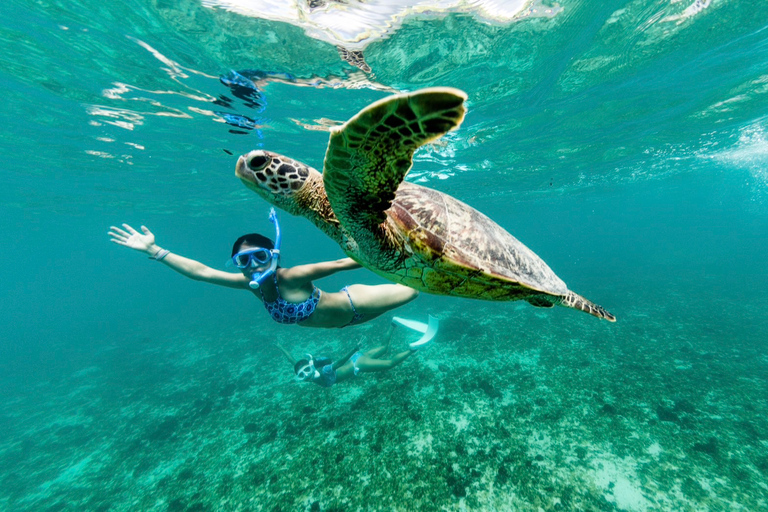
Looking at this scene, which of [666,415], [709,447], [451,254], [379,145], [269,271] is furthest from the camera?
[666,415]

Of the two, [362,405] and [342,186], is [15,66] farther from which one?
[362,405]

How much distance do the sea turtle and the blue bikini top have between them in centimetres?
214

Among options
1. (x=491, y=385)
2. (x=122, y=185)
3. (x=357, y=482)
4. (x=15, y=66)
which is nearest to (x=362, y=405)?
(x=357, y=482)

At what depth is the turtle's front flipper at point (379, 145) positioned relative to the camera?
134cm

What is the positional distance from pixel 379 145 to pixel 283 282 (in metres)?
3.55

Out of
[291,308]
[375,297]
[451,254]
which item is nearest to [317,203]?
[451,254]

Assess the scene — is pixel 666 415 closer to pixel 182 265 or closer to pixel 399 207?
pixel 399 207

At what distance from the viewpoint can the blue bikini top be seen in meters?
4.69

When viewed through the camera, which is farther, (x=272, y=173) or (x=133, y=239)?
(x=133, y=239)

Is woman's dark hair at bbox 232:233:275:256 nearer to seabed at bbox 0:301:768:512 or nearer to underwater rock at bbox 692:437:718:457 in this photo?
seabed at bbox 0:301:768:512

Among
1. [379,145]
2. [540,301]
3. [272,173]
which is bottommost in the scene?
[540,301]

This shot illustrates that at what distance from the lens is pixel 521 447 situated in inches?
234

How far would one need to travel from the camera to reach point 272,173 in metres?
2.27

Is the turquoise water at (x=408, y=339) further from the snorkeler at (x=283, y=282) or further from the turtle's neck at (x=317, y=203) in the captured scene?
the turtle's neck at (x=317, y=203)
